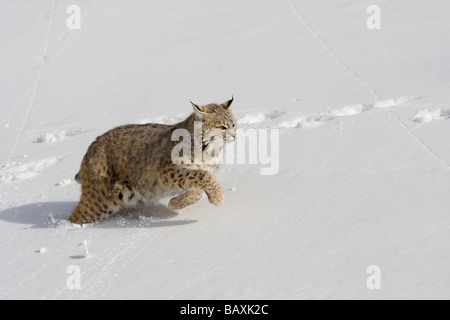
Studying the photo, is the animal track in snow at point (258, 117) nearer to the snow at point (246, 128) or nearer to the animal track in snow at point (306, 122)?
the snow at point (246, 128)

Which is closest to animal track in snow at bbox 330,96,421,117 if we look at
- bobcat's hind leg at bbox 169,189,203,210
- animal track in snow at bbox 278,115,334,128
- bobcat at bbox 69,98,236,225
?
animal track in snow at bbox 278,115,334,128

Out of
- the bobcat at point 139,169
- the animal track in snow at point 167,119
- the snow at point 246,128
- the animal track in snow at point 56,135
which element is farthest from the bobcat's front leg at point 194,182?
the animal track in snow at point 56,135

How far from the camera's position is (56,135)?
9.07 meters

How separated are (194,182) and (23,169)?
9.82 feet

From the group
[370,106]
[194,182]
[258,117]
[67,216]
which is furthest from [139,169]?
[370,106]

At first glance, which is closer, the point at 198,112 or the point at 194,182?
the point at 194,182

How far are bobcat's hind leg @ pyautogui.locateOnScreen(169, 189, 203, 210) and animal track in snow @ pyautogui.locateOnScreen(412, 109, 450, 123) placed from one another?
8.70 feet

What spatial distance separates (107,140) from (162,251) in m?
1.54

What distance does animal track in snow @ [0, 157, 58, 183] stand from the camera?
789 centimetres

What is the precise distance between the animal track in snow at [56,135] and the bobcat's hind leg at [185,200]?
11.1 ft

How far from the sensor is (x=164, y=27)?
12359mm

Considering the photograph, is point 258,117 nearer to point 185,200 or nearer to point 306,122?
point 306,122

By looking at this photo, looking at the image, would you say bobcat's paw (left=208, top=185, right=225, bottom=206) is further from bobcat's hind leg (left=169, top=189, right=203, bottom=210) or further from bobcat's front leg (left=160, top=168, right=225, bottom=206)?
bobcat's hind leg (left=169, top=189, right=203, bottom=210)

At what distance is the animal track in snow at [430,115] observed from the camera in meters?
7.17
